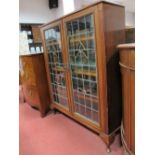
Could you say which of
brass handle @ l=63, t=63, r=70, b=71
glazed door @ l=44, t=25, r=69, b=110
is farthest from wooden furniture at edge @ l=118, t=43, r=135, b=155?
glazed door @ l=44, t=25, r=69, b=110

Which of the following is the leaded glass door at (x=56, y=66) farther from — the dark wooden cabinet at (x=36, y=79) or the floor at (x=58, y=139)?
the floor at (x=58, y=139)

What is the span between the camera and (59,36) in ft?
6.47

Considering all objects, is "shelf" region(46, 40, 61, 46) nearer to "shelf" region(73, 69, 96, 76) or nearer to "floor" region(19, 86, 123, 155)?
"shelf" region(73, 69, 96, 76)

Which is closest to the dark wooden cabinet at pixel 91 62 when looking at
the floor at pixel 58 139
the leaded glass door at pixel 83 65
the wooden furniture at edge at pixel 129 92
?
the leaded glass door at pixel 83 65

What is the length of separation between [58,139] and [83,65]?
0.96 m

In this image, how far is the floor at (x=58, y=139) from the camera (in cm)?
169

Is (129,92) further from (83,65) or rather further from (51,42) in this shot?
(51,42)

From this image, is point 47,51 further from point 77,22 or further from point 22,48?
point 22,48

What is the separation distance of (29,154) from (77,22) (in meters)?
1.52

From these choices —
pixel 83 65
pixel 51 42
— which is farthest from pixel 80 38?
pixel 51 42

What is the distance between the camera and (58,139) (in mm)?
1914

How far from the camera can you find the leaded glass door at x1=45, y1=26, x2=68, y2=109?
2061 mm

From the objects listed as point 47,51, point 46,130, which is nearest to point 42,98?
point 46,130

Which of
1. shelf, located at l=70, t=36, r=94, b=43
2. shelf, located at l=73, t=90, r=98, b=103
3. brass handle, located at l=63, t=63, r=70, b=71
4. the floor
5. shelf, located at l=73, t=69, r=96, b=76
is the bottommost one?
the floor
